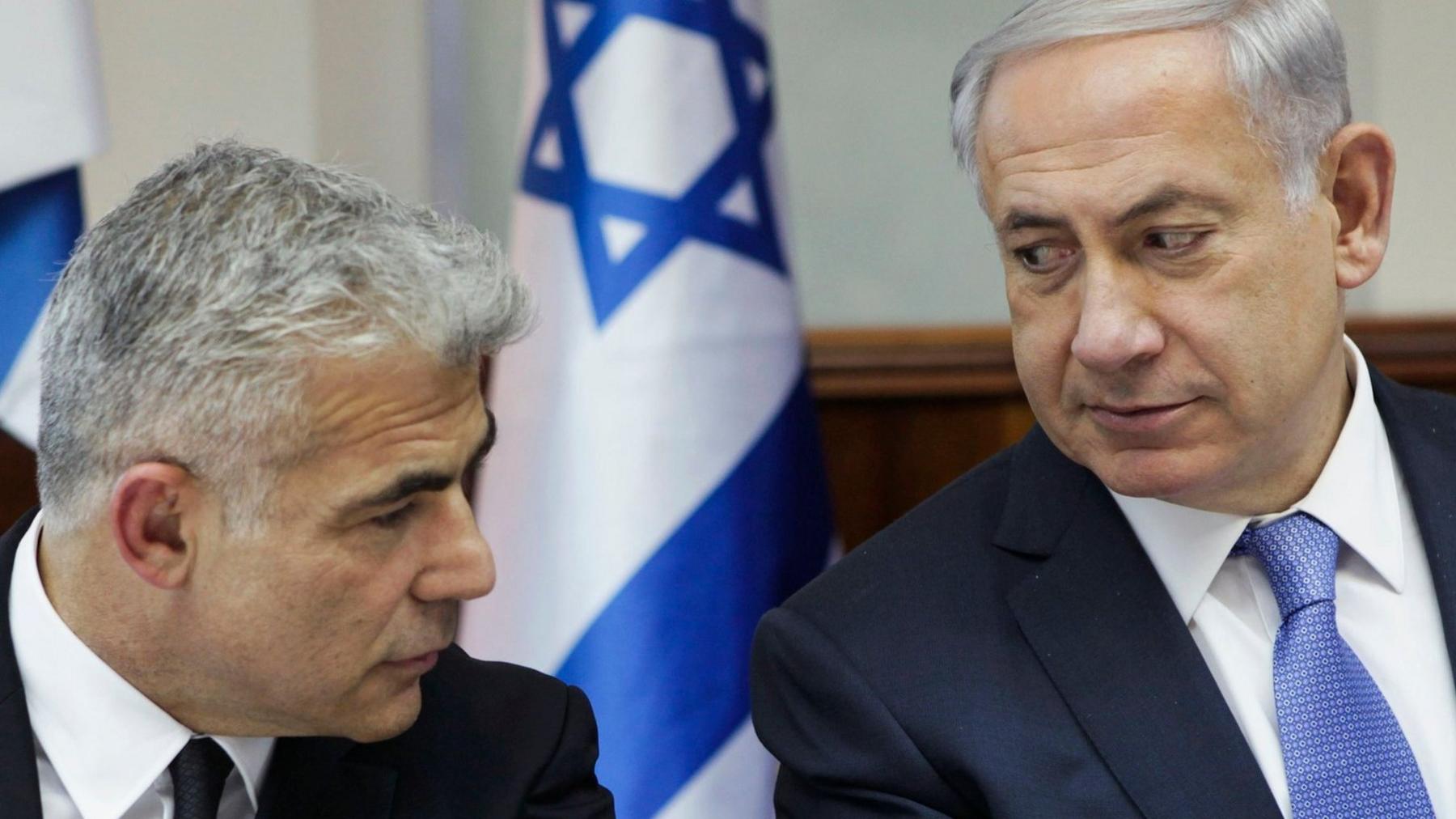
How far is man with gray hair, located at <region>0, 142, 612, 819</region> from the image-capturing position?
138 centimetres

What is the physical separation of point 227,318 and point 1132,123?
798 mm

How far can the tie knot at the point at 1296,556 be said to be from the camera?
1602 mm

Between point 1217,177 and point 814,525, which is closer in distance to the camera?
point 1217,177

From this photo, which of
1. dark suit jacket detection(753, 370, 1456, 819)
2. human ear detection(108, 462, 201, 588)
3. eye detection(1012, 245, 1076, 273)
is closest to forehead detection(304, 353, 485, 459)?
human ear detection(108, 462, 201, 588)

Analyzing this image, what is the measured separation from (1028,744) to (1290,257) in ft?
1.68

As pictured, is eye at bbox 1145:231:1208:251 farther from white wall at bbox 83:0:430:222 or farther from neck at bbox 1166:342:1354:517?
white wall at bbox 83:0:430:222

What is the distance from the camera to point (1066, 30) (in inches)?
60.6

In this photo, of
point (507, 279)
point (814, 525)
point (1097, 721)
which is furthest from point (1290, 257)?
point (814, 525)

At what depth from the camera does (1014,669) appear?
1.63 meters

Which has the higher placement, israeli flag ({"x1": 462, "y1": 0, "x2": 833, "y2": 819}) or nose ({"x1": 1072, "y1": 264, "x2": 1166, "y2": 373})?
nose ({"x1": 1072, "y1": 264, "x2": 1166, "y2": 373})

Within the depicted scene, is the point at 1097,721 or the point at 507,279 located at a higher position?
the point at 507,279

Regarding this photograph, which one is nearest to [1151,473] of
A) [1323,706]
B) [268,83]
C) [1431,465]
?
[1323,706]

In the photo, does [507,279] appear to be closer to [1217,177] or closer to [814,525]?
[1217,177]

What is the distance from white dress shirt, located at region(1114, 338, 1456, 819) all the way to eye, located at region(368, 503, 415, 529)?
728mm
